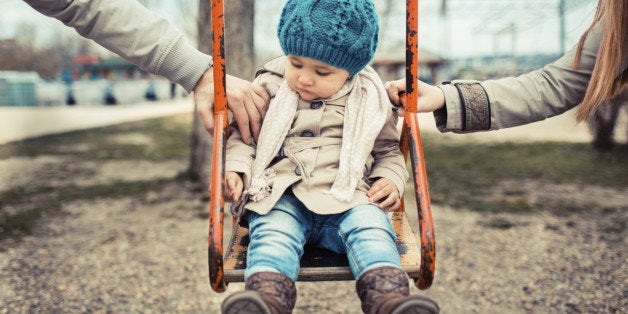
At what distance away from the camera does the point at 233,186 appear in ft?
5.61

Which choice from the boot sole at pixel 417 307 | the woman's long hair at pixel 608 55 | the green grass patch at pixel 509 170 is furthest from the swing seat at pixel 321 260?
the green grass patch at pixel 509 170

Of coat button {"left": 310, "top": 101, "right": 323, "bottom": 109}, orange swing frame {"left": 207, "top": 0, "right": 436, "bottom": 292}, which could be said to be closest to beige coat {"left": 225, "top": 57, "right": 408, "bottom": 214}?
coat button {"left": 310, "top": 101, "right": 323, "bottom": 109}

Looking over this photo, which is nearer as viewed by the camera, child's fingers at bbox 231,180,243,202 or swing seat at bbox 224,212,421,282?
swing seat at bbox 224,212,421,282

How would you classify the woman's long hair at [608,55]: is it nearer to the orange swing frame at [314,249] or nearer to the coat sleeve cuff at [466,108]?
the coat sleeve cuff at [466,108]

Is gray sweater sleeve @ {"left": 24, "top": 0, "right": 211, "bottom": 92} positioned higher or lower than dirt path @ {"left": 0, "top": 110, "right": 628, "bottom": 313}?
higher

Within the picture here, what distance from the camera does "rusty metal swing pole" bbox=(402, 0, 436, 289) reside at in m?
1.54

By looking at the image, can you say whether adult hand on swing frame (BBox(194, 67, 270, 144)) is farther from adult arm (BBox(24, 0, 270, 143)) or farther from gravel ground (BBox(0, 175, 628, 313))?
gravel ground (BBox(0, 175, 628, 313))

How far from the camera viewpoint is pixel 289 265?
5.06 feet

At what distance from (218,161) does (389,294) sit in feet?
1.89

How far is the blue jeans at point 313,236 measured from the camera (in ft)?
5.06

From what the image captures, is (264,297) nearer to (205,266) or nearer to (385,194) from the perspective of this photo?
(385,194)

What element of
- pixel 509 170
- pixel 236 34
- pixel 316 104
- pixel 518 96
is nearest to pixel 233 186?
pixel 316 104

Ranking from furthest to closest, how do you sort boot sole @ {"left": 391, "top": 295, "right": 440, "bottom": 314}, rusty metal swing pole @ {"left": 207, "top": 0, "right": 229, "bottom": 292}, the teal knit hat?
1. the teal knit hat
2. rusty metal swing pole @ {"left": 207, "top": 0, "right": 229, "bottom": 292}
3. boot sole @ {"left": 391, "top": 295, "right": 440, "bottom": 314}

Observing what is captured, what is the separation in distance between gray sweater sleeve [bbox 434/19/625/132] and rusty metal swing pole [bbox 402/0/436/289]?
21 centimetres
